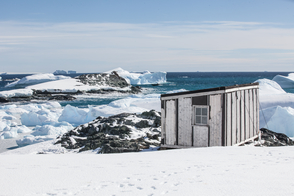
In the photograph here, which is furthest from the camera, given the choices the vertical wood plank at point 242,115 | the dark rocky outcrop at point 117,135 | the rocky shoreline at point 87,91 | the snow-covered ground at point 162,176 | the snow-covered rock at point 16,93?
the snow-covered rock at point 16,93

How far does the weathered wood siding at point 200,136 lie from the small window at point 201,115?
0.17 meters

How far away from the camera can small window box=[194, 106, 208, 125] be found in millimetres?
9289

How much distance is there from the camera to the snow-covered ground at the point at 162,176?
4387 mm

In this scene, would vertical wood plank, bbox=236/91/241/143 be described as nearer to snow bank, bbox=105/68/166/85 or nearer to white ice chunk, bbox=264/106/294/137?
white ice chunk, bbox=264/106/294/137

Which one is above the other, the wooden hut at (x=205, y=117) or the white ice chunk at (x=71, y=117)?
the wooden hut at (x=205, y=117)

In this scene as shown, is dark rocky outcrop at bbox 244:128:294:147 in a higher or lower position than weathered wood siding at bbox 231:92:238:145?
lower

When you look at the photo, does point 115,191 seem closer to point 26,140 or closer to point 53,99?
point 26,140

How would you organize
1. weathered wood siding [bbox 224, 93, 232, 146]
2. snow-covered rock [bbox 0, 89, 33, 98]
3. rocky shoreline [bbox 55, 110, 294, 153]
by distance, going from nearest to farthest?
weathered wood siding [bbox 224, 93, 232, 146] < rocky shoreline [bbox 55, 110, 294, 153] < snow-covered rock [bbox 0, 89, 33, 98]

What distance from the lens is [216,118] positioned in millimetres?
9086

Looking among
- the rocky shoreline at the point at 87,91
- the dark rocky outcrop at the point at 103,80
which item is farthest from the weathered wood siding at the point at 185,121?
the dark rocky outcrop at the point at 103,80

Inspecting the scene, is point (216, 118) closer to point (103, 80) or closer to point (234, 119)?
point (234, 119)

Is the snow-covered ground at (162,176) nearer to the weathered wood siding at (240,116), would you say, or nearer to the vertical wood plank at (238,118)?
the weathered wood siding at (240,116)

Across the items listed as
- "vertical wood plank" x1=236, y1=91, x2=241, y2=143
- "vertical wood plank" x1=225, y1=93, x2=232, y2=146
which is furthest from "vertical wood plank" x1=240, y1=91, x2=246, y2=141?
"vertical wood plank" x1=225, y1=93, x2=232, y2=146

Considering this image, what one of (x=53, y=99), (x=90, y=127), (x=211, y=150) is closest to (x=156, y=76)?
(x=53, y=99)
